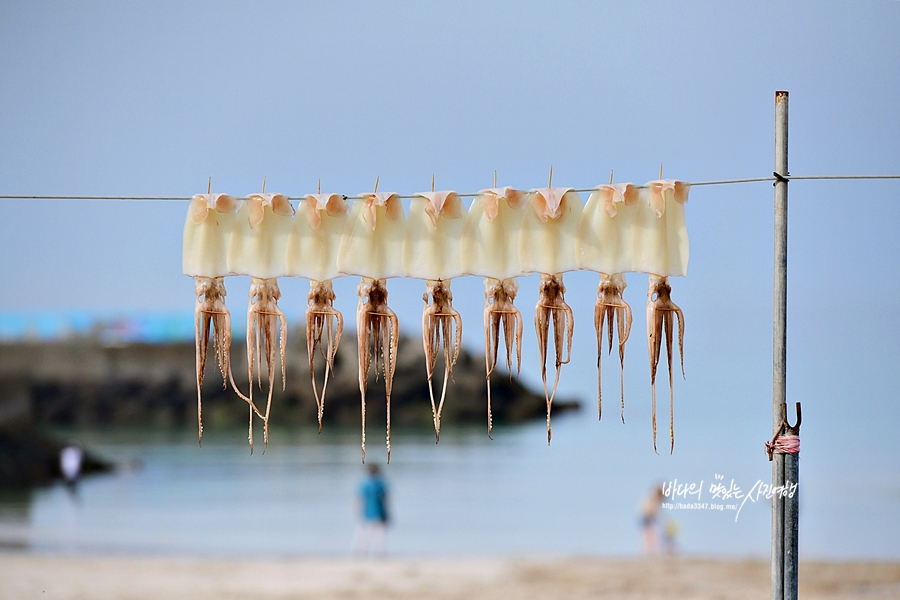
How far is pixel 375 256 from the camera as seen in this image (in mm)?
2803

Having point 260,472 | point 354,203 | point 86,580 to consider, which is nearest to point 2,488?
point 260,472

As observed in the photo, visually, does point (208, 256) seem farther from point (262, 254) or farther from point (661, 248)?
point (661, 248)

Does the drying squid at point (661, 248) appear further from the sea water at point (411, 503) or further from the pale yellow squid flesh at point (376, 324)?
the sea water at point (411, 503)

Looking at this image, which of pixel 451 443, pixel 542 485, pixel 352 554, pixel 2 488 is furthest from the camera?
pixel 451 443

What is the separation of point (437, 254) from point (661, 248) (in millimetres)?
630

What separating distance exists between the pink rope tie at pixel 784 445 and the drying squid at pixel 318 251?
126 cm

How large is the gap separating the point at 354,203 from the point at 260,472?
24.6 metres

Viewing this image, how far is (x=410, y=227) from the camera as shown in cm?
282

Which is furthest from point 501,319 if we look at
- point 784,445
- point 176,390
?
point 176,390

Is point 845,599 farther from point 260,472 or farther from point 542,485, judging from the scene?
point 260,472

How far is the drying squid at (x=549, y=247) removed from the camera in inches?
108

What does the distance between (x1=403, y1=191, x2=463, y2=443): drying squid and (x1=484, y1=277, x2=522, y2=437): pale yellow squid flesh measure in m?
0.09

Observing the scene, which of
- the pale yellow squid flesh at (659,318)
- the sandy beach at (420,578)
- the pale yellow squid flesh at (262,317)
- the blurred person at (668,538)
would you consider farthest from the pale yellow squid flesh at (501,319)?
the blurred person at (668,538)

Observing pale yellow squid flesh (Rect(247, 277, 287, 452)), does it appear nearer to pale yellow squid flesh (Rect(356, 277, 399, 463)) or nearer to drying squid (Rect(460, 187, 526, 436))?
pale yellow squid flesh (Rect(356, 277, 399, 463))
